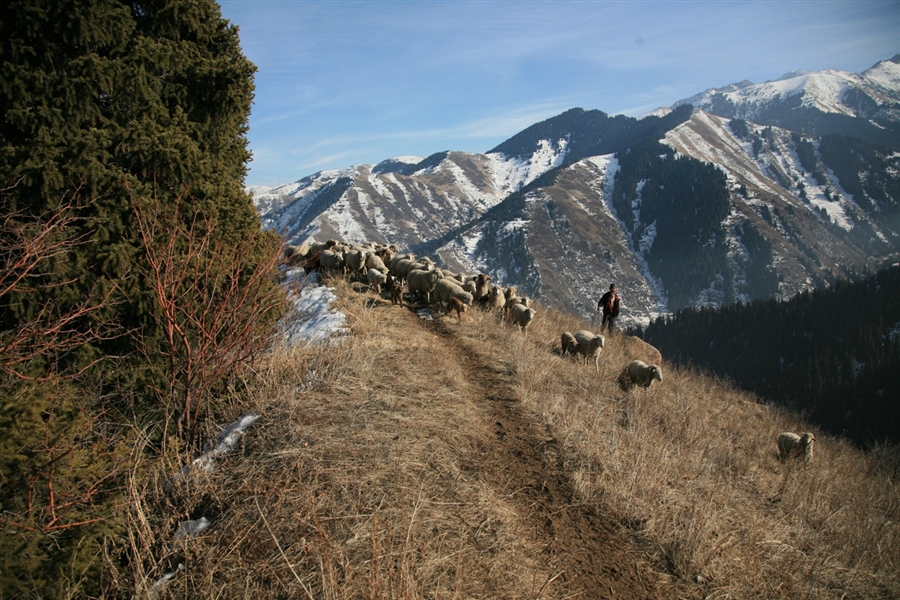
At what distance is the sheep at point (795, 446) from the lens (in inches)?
530

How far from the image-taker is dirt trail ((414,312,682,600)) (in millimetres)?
4887

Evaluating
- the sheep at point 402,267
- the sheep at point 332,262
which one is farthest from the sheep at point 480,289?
the sheep at point 332,262

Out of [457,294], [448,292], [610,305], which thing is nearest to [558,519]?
[457,294]

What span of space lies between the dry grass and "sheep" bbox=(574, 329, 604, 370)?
3561 millimetres

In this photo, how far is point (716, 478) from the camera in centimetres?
815

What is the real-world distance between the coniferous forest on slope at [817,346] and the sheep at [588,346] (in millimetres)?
89868

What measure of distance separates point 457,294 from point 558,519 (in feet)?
29.3

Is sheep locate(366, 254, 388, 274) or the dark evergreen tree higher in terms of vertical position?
the dark evergreen tree

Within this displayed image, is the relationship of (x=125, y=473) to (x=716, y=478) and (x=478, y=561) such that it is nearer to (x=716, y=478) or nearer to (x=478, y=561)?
(x=478, y=561)

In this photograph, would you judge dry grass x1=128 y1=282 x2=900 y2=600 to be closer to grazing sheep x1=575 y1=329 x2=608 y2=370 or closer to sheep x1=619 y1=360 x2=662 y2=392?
sheep x1=619 y1=360 x2=662 y2=392

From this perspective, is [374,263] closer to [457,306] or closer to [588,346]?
[457,306]

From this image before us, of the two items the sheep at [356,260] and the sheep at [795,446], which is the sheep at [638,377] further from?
the sheep at [356,260]

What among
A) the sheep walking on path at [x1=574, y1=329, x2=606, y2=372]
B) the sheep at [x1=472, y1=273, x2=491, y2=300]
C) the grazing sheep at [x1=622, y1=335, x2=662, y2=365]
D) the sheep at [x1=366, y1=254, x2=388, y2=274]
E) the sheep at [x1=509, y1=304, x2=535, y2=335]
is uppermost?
the sheep at [x1=366, y1=254, x2=388, y2=274]

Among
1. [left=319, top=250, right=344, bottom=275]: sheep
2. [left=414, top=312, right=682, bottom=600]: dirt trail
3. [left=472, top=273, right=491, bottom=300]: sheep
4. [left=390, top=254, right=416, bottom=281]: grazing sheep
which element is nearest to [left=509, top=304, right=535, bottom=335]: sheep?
[left=472, top=273, right=491, bottom=300]: sheep
